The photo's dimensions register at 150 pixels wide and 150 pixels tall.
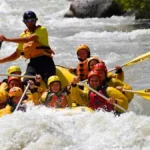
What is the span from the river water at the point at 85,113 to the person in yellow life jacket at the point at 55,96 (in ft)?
0.74

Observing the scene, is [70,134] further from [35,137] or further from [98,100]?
[98,100]

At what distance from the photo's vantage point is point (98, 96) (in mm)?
7625

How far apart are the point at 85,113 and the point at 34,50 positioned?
1.54 m

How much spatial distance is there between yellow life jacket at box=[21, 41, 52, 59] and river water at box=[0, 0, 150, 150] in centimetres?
104

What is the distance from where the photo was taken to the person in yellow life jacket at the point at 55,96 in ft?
24.6

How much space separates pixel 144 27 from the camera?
17.9 m

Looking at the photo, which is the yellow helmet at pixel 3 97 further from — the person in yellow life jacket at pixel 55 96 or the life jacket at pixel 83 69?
the life jacket at pixel 83 69

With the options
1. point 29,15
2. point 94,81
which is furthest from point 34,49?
point 94,81

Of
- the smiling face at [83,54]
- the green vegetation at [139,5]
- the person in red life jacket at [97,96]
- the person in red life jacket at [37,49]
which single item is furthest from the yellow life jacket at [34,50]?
the green vegetation at [139,5]

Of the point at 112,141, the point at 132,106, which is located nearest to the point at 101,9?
the point at 132,106

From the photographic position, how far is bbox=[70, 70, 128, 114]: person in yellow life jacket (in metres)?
7.61

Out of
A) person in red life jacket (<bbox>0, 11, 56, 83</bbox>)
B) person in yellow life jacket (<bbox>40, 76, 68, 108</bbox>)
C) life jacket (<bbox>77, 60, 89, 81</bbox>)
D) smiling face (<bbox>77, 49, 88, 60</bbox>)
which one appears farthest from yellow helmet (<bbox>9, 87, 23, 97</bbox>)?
smiling face (<bbox>77, 49, 88, 60</bbox>)

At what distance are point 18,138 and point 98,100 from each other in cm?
165

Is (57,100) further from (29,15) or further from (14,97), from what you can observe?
(29,15)
